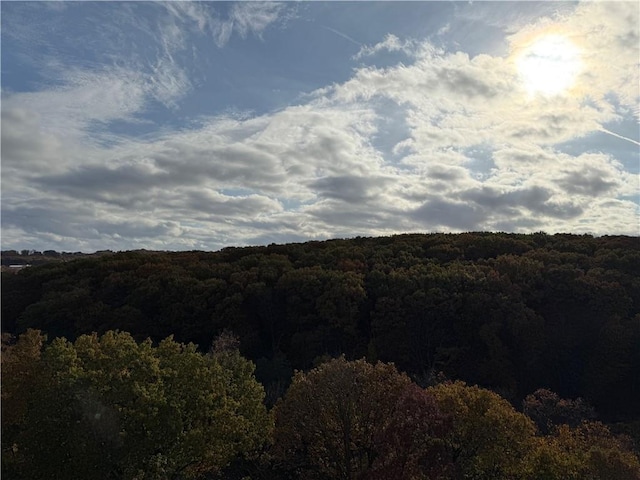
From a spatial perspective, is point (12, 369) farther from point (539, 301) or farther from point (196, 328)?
point (539, 301)

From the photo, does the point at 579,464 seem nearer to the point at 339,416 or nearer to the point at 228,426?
the point at 339,416

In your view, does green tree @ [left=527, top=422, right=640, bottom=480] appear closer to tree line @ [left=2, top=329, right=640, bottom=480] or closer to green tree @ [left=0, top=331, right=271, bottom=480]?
tree line @ [left=2, top=329, right=640, bottom=480]

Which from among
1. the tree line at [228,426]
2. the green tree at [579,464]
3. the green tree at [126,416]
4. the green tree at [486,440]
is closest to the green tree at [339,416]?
the tree line at [228,426]

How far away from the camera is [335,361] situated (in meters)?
28.1

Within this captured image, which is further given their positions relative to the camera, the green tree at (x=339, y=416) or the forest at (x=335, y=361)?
the green tree at (x=339, y=416)

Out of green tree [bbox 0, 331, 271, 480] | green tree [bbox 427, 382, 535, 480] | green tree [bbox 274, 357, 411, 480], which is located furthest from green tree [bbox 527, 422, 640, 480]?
green tree [bbox 0, 331, 271, 480]

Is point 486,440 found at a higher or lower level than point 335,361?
lower

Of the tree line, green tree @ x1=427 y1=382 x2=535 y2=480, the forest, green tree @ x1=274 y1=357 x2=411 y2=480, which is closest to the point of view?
the tree line

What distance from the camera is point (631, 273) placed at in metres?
66.8

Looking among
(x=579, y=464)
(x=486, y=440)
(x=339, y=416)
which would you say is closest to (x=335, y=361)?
(x=339, y=416)

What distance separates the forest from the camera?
25.6m

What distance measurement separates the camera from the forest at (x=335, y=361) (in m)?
25.6

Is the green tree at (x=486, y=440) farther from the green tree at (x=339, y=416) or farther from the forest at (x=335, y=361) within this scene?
the green tree at (x=339, y=416)

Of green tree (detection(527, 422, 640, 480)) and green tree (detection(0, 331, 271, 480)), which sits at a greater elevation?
green tree (detection(0, 331, 271, 480))
